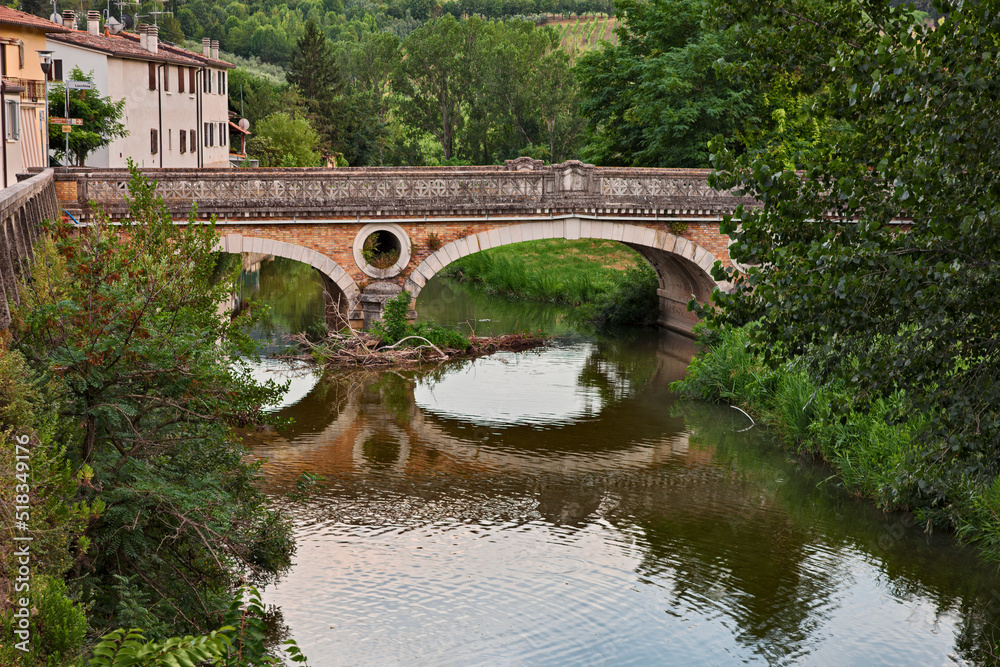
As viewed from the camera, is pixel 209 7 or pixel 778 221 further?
pixel 209 7

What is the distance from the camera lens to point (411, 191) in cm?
2473

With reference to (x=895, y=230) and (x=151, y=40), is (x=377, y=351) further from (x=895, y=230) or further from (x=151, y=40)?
(x=151, y=40)


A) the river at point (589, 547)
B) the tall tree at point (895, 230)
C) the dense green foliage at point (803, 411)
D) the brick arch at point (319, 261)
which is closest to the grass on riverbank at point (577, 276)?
the dense green foliage at point (803, 411)

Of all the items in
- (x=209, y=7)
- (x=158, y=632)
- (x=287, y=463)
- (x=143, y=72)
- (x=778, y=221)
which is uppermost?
(x=209, y=7)

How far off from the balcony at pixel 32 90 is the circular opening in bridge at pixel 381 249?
359 inches

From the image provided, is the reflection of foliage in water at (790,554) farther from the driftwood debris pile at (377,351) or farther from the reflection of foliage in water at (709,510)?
the driftwood debris pile at (377,351)

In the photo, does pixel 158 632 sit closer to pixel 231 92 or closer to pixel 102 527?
pixel 102 527

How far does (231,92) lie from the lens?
60156mm

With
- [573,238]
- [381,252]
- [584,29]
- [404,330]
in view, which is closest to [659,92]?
[573,238]

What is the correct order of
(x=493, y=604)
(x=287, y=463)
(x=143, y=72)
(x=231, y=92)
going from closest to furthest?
(x=493, y=604) < (x=287, y=463) < (x=143, y=72) < (x=231, y=92)

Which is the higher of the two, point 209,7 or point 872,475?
point 209,7

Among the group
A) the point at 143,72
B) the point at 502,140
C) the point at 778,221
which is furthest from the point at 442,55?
the point at 778,221

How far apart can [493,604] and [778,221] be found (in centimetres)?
531

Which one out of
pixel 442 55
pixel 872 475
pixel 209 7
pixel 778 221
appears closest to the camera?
pixel 778 221
